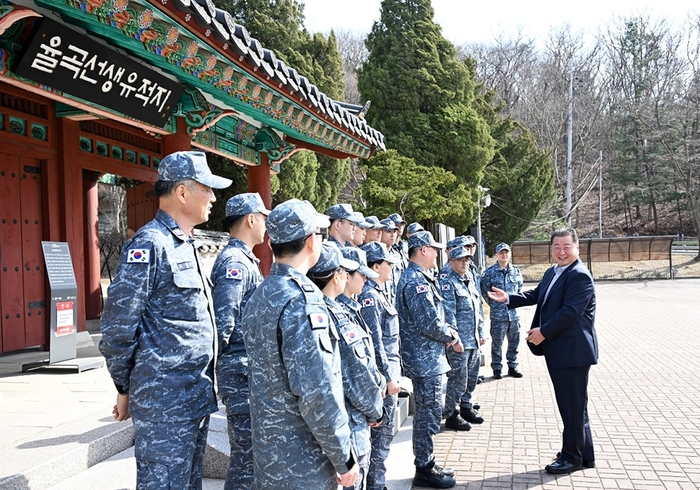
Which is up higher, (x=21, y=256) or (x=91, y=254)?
(x=21, y=256)

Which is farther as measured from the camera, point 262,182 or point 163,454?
point 262,182

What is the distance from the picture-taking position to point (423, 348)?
4.43m

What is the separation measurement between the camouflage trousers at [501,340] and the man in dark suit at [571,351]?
11.5 feet

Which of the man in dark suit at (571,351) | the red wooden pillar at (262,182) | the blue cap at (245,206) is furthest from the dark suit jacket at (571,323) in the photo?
the red wooden pillar at (262,182)

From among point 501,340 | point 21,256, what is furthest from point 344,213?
point 501,340

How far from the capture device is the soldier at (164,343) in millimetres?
2531

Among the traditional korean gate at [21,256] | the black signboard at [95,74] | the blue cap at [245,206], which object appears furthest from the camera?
the traditional korean gate at [21,256]

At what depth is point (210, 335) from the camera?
9.04 ft

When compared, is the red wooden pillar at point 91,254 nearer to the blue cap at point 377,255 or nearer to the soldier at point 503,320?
the soldier at point 503,320

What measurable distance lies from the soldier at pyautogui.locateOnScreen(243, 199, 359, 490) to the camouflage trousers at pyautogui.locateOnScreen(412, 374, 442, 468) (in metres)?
1.99

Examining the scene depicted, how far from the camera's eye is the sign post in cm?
542

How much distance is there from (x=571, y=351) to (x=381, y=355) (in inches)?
75.2

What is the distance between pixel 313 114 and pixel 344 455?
5.47 m

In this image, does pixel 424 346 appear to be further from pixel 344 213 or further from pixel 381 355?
pixel 344 213
